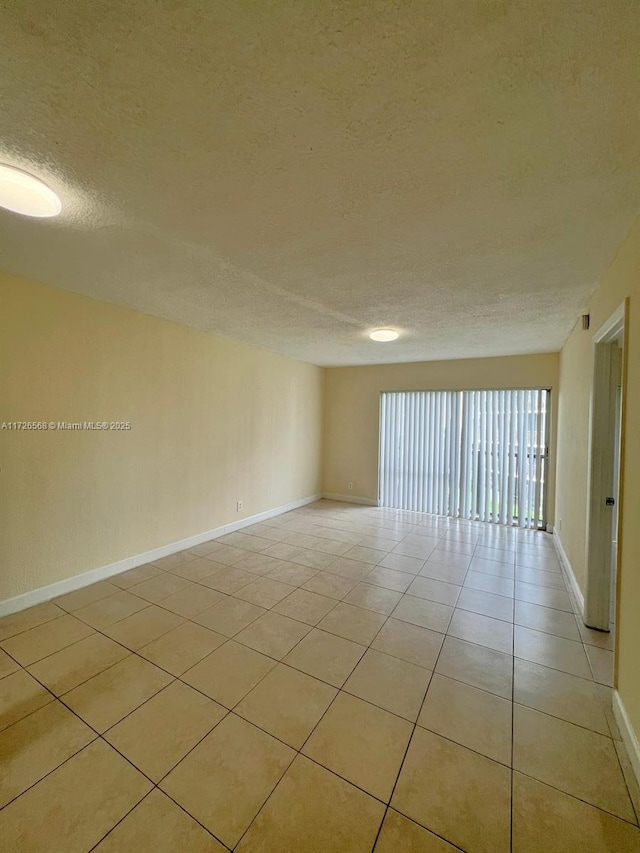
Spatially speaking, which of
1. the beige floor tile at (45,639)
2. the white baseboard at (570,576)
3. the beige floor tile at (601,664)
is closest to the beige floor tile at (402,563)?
the white baseboard at (570,576)

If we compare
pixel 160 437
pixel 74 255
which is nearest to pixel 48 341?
pixel 74 255

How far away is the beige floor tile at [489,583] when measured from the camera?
2.89m

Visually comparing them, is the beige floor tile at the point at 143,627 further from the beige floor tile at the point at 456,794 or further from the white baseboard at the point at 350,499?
the white baseboard at the point at 350,499

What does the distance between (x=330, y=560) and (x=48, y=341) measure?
318 cm

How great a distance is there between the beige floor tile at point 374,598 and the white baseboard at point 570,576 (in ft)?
4.45

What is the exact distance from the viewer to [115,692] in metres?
1.76

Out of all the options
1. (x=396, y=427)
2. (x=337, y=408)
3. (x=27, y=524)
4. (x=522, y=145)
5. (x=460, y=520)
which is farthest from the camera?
(x=337, y=408)

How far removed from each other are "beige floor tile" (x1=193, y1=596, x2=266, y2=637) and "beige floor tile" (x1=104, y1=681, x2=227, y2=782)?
536 mm

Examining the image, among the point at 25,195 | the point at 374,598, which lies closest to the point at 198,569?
the point at 374,598

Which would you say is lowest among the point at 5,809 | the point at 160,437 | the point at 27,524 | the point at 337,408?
the point at 5,809

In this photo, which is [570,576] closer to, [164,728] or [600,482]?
[600,482]

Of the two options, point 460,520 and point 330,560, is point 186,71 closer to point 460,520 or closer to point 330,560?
point 330,560

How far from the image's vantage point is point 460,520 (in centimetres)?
502

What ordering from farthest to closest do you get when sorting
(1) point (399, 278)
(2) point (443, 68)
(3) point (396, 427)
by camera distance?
(3) point (396, 427) < (1) point (399, 278) < (2) point (443, 68)
